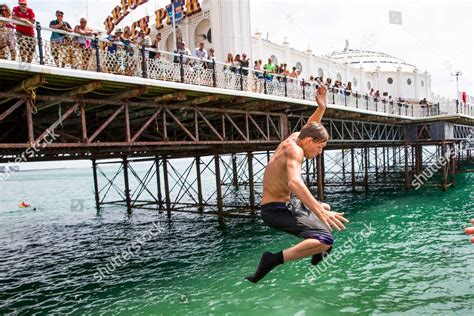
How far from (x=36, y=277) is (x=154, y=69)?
916 centimetres

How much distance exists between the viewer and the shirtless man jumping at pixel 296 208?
436cm

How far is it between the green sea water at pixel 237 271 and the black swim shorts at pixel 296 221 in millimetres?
5147

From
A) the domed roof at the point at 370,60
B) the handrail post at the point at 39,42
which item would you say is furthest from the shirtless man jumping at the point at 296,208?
the domed roof at the point at 370,60

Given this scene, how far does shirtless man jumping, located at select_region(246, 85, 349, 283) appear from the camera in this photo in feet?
14.3

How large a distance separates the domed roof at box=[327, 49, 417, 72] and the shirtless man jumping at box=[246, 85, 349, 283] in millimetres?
45130

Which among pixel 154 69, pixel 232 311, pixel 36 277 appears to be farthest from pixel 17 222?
pixel 232 311

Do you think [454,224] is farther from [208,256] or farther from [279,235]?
[208,256]

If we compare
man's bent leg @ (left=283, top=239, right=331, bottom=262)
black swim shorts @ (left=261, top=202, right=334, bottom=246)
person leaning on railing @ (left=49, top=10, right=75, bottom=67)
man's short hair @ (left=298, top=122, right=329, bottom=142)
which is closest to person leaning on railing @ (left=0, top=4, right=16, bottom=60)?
person leaning on railing @ (left=49, top=10, right=75, bottom=67)

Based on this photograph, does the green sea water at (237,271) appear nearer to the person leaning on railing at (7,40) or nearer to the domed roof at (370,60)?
the person leaning on railing at (7,40)

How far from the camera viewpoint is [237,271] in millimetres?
12625

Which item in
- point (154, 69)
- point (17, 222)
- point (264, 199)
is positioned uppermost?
point (154, 69)

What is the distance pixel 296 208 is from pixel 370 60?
168ft

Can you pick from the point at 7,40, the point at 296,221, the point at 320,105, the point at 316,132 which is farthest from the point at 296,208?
the point at 7,40

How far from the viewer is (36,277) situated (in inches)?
541
